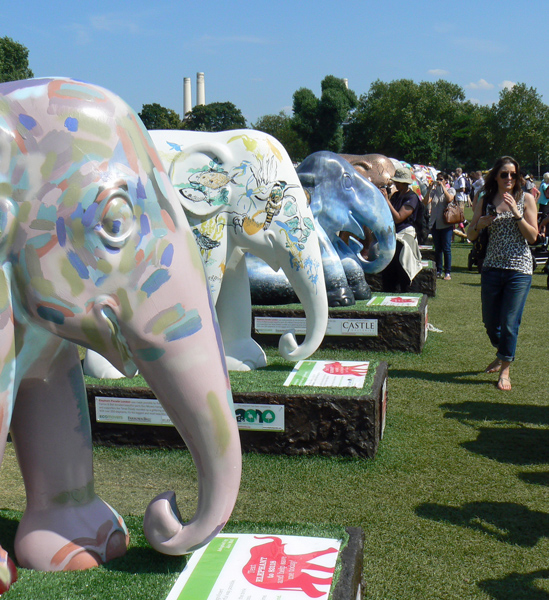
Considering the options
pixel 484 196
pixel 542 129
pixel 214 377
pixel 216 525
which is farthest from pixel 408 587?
pixel 542 129

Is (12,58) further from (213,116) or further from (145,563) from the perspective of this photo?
(145,563)

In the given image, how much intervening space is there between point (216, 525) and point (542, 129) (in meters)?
51.3

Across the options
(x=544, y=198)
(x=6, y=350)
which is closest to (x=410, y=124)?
(x=544, y=198)

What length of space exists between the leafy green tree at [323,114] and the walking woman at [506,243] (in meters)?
38.9

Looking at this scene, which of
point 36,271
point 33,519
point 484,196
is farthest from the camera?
point 484,196

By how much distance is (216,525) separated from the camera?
4.11 ft

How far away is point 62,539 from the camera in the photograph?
1.54 m

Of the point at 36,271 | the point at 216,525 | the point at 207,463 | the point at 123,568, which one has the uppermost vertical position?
the point at 36,271

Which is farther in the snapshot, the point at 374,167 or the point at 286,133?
the point at 286,133

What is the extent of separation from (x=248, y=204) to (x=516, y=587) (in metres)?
1.79

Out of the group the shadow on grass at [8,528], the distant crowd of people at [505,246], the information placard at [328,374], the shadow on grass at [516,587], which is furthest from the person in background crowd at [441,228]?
the shadow on grass at [8,528]

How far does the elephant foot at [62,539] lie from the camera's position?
1.53 meters

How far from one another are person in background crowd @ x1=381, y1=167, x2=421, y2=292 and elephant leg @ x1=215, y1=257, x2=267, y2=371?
3.07 metres

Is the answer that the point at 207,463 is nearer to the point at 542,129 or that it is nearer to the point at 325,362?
the point at 325,362
